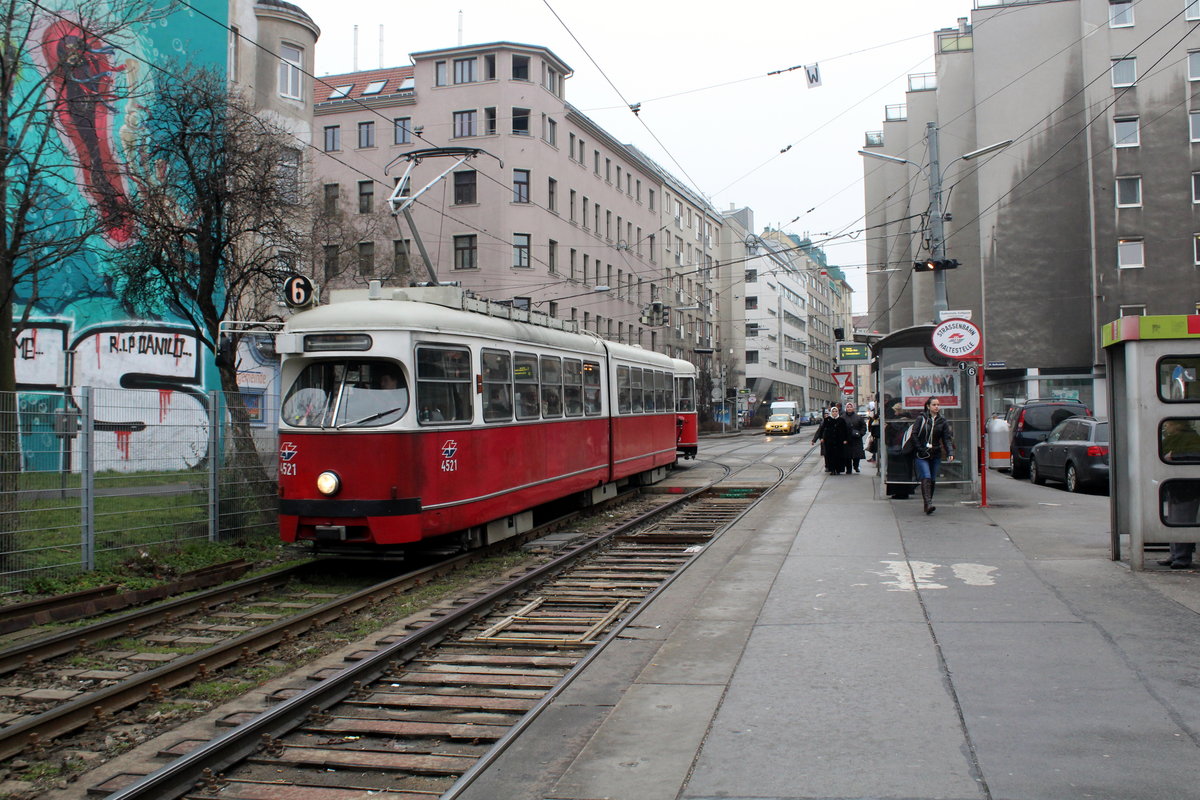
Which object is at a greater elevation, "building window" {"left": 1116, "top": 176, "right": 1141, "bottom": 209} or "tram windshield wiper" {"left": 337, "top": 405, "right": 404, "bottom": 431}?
"building window" {"left": 1116, "top": 176, "right": 1141, "bottom": 209}

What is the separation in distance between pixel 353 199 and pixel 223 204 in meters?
36.3

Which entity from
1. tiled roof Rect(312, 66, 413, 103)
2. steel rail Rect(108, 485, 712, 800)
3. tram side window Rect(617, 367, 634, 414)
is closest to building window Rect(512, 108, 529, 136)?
tiled roof Rect(312, 66, 413, 103)

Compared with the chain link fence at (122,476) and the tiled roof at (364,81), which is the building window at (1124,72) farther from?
the chain link fence at (122,476)

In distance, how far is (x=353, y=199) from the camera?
161 feet

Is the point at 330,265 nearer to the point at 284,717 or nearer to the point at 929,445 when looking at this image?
the point at 929,445

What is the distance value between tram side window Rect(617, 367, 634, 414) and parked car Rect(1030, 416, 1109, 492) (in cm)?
817

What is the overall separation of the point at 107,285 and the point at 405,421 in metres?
7.59

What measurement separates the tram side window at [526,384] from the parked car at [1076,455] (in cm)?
1003

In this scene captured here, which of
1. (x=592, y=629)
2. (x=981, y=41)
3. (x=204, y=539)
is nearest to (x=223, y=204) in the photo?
(x=204, y=539)

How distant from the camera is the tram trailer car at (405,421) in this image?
34.7 feet

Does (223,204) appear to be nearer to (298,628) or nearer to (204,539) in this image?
(204,539)

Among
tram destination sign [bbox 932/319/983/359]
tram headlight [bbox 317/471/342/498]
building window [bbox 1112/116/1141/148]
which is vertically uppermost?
building window [bbox 1112/116/1141/148]

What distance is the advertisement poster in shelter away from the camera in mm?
17188

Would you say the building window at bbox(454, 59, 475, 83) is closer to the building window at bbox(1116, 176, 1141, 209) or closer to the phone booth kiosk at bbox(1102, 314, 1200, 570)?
the building window at bbox(1116, 176, 1141, 209)
